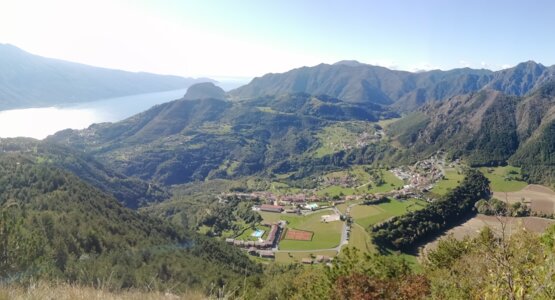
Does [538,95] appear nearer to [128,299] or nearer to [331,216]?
[331,216]

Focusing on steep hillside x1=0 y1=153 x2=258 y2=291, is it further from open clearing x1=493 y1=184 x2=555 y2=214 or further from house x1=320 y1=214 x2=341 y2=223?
open clearing x1=493 y1=184 x2=555 y2=214

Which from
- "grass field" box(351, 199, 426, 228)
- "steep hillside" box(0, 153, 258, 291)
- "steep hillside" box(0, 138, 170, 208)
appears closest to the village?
"grass field" box(351, 199, 426, 228)

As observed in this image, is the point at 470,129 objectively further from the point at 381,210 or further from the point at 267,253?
the point at 267,253

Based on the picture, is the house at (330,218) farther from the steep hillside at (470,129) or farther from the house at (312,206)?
the steep hillside at (470,129)

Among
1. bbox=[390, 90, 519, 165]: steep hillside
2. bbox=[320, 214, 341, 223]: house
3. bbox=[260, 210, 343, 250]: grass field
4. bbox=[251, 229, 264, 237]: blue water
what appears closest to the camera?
bbox=[260, 210, 343, 250]: grass field

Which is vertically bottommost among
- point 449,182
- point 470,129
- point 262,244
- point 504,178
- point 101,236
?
point 262,244

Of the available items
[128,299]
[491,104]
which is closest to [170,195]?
[128,299]

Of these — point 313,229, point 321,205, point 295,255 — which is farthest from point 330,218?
point 295,255
